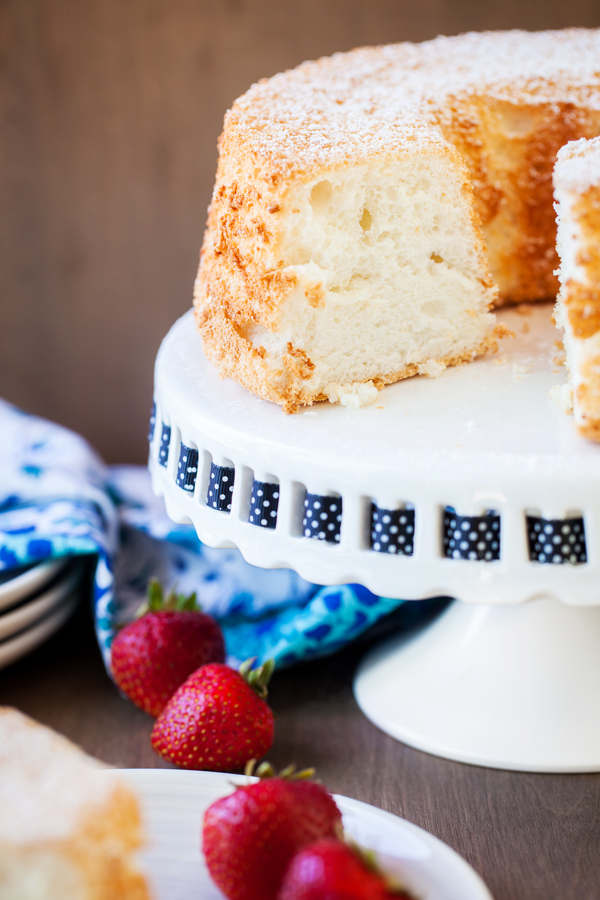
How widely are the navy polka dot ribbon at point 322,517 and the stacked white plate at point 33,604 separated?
52cm

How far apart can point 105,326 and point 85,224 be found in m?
0.22

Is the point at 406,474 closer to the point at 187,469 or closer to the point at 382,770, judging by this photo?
the point at 187,469

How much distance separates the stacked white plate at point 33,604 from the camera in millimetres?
1152

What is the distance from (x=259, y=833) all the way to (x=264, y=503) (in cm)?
28

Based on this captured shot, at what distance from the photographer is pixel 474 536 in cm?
75

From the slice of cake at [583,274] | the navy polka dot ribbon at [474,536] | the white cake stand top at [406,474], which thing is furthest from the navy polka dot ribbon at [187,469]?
the slice of cake at [583,274]

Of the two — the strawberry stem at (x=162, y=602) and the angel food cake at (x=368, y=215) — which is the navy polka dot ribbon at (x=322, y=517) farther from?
the strawberry stem at (x=162, y=602)

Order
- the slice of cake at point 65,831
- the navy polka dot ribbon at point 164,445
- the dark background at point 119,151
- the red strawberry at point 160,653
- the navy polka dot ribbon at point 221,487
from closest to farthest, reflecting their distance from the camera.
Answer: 1. the slice of cake at point 65,831
2. the navy polka dot ribbon at point 221,487
3. the navy polka dot ribbon at point 164,445
4. the red strawberry at point 160,653
5. the dark background at point 119,151

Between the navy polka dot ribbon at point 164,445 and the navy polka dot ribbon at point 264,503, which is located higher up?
the navy polka dot ribbon at point 264,503

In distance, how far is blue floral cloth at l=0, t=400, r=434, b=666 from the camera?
1.16 meters

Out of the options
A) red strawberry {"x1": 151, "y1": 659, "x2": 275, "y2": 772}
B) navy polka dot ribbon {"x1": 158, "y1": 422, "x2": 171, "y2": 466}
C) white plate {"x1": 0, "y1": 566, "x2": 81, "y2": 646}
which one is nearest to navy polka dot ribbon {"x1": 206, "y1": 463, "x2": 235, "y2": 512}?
navy polka dot ribbon {"x1": 158, "y1": 422, "x2": 171, "y2": 466}

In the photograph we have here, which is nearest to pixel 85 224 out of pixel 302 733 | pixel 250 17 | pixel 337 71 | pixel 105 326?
pixel 105 326

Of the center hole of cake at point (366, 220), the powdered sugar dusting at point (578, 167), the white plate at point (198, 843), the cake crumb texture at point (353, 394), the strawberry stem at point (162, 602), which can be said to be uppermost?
the powdered sugar dusting at point (578, 167)

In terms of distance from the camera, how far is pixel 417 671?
1091 mm
